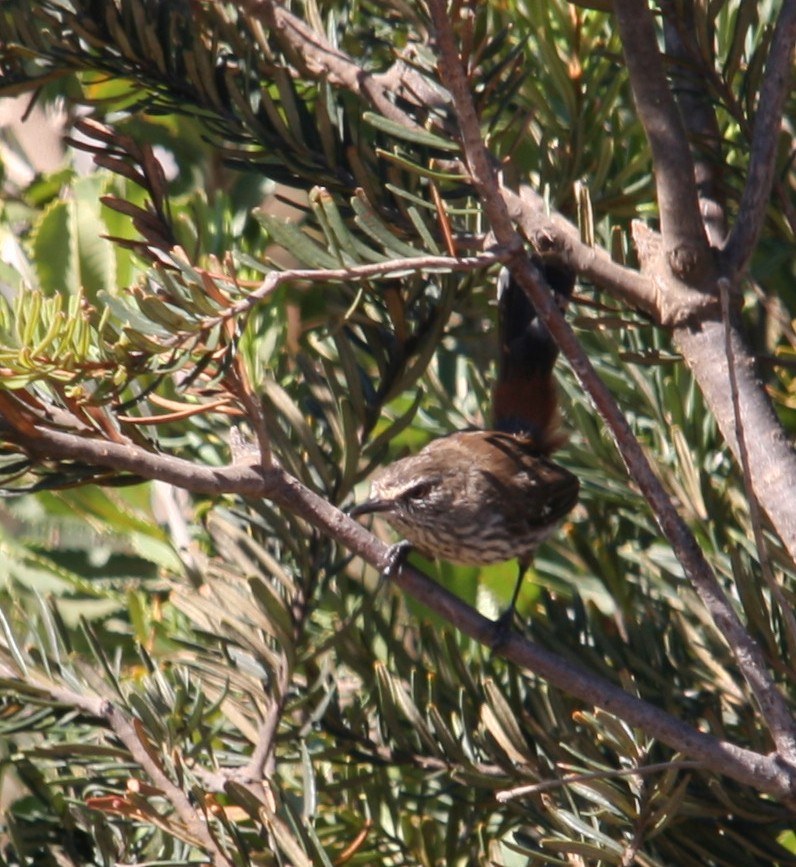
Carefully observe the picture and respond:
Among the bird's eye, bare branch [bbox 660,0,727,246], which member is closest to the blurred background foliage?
bare branch [bbox 660,0,727,246]

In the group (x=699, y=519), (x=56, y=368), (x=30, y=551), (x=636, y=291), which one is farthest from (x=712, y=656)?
(x=30, y=551)

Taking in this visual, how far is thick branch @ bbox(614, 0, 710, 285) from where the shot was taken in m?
1.25

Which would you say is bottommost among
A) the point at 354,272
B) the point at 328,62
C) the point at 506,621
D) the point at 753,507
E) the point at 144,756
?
the point at 144,756

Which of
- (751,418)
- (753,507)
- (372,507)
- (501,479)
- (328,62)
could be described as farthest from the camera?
(501,479)

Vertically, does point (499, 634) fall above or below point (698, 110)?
below

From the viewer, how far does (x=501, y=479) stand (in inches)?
97.1

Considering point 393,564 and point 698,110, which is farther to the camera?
point 698,110

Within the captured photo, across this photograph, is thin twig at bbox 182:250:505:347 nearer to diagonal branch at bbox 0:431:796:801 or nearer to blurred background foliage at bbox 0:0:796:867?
blurred background foliage at bbox 0:0:796:867

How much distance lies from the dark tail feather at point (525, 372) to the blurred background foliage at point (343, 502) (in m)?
0.07

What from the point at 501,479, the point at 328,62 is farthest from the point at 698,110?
the point at 501,479

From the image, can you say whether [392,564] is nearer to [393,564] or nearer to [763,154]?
[393,564]

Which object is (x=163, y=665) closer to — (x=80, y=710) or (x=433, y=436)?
(x=80, y=710)

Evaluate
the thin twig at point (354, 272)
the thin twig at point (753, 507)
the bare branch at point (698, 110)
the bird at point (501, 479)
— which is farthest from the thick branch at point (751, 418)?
the bird at point (501, 479)

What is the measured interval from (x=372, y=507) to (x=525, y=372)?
0.37 metres
